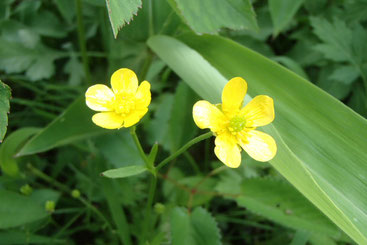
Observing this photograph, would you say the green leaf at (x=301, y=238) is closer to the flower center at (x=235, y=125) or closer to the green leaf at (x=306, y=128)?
the green leaf at (x=306, y=128)

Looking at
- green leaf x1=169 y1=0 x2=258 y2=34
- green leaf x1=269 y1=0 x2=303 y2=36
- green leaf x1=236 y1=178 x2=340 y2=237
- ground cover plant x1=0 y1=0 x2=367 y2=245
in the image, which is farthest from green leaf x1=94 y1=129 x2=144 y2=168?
green leaf x1=269 y1=0 x2=303 y2=36

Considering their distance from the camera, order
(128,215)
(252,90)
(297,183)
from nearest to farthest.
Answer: (297,183) < (252,90) < (128,215)

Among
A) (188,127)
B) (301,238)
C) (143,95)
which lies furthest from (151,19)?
(301,238)

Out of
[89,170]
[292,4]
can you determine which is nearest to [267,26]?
[292,4]

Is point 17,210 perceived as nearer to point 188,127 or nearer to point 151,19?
point 188,127

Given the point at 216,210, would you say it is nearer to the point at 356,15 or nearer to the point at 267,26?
the point at 267,26

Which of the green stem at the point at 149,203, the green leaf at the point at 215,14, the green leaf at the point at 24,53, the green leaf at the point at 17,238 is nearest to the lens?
the green stem at the point at 149,203

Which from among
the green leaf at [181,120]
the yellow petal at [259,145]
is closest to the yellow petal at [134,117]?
the yellow petal at [259,145]
